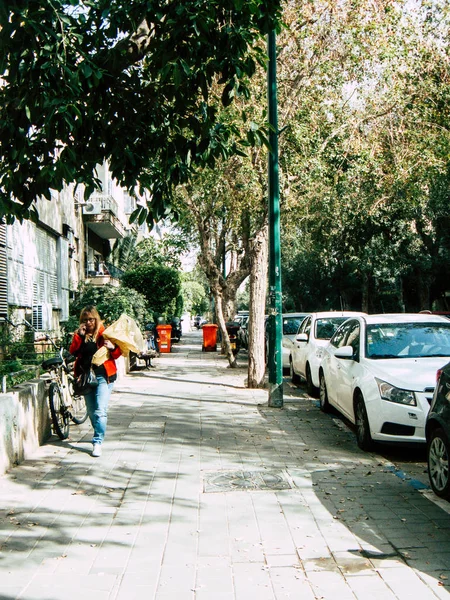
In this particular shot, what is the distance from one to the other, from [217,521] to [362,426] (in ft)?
10.1

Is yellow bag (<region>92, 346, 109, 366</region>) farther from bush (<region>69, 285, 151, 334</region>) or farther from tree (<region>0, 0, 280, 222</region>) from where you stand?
bush (<region>69, 285, 151, 334</region>)

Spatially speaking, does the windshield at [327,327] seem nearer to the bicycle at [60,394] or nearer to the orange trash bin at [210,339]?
the bicycle at [60,394]

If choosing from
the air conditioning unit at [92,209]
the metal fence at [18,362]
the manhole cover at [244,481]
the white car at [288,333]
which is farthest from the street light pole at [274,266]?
the air conditioning unit at [92,209]

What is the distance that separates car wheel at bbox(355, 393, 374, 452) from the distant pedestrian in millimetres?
2871

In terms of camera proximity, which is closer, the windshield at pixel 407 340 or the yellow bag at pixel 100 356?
the yellow bag at pixel 100 356

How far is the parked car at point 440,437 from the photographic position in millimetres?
5887

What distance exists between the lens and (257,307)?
14.6 meters

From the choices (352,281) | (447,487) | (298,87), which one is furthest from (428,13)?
(352,281)

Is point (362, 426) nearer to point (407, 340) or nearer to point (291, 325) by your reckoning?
point (407, 340)

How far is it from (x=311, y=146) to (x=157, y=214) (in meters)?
9.22

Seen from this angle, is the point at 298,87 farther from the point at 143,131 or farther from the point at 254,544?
the point at 254,544

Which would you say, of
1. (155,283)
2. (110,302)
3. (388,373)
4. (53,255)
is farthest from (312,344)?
(155,283)

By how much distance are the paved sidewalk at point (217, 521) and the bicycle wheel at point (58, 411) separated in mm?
172

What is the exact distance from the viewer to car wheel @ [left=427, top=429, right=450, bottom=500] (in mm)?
5887
